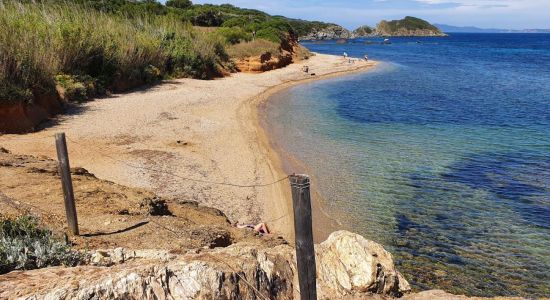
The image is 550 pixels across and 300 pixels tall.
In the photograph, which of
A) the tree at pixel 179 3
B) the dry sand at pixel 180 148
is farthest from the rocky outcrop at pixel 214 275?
the tree at pixel 179 3

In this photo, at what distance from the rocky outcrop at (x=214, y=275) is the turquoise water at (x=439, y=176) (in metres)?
2.47

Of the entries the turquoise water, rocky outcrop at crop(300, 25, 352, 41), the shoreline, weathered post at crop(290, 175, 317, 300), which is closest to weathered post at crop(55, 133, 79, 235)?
weathered post at crop(290, 175, 317, 300)

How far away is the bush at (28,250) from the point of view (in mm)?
4445

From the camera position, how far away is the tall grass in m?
15.0

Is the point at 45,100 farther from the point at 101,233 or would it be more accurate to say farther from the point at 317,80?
the point at 317,80

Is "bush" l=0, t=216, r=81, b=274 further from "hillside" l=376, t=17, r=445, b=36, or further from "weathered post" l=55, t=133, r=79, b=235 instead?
"hillside" l=376, t=17, r=445, b=36

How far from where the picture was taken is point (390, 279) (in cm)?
588

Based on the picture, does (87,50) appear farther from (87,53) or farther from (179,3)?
(179,3)

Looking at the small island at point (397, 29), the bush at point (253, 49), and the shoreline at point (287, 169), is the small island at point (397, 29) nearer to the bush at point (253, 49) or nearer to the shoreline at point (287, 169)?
the bush at point (253, 49)

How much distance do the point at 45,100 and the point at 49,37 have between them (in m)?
3.86

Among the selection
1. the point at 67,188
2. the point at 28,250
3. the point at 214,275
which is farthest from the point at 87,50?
the point at 214,275

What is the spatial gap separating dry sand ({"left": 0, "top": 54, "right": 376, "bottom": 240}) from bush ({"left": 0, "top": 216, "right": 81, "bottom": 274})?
16.9ft

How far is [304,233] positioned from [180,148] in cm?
1083

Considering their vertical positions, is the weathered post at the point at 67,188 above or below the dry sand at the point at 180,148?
above
